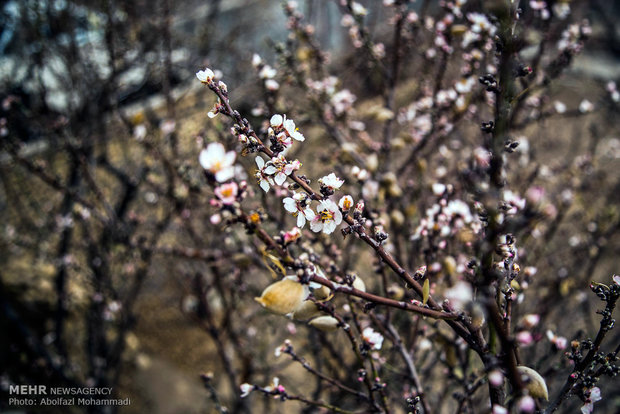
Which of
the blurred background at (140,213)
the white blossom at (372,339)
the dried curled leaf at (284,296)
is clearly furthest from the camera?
the blurred background at (140,213)

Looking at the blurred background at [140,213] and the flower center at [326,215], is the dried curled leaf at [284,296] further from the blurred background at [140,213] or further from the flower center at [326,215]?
the blurred background at [140,213]

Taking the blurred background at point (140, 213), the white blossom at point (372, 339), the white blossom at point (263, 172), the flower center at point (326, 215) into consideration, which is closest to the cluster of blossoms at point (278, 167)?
the white blossom at point (263, 172)

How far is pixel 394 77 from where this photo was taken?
2.15m

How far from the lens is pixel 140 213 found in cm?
322

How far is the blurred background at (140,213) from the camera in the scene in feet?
7.46

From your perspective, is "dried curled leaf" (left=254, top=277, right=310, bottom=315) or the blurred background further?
the blurred background

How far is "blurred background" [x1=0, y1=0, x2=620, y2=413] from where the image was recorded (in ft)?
7.46

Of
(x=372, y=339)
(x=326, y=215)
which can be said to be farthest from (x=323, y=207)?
(x=372, y=339)

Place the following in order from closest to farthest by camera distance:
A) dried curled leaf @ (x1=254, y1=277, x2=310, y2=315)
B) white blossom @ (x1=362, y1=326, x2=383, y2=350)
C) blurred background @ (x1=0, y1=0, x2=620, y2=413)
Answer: dried curled leaf @ (x1=254, y1=277, x2=310, y2=315)
white blossom @ (x1=362, y1=326, x2=383, y2=350)
blurred background @ (x1=0, y1=0, x2=620, y2=413)

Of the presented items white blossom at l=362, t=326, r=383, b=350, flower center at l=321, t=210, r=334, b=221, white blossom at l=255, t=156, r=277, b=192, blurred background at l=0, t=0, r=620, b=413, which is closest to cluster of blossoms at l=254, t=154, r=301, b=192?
white blossom at l=255, t=156, r=277, b=192

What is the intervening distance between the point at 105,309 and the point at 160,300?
1.57m

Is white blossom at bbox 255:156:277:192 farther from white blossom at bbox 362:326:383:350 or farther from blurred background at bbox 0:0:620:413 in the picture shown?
blurred background at bbox 0:0:620:413

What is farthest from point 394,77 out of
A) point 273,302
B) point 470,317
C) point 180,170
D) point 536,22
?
point 273,302

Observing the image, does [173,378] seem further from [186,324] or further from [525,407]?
[525,407]
